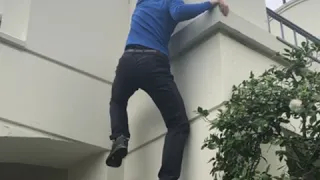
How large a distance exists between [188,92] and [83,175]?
1099mm

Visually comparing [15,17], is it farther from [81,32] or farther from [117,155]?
[117,155]

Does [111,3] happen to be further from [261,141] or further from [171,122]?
[261,141]

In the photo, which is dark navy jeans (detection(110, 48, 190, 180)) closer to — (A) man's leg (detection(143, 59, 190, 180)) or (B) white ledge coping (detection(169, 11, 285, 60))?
(A) man's leg (detection(143, 59, 190, 180))

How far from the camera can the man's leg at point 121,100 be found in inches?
131

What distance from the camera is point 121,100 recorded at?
3.51 meters

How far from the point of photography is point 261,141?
279 cm

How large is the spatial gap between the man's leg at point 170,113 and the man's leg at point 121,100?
0.11m

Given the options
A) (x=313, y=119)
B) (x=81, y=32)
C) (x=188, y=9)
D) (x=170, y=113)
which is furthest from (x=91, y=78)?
(x=313, y=119)

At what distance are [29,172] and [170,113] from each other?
173cm

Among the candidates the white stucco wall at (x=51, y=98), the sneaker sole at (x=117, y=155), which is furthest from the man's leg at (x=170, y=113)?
the white stucco wall at (x=51, y=98)

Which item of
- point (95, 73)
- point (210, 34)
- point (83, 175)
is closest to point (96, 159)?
point (83, 175)

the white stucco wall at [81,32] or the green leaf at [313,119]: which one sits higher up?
the white stucco wall at [81,32]

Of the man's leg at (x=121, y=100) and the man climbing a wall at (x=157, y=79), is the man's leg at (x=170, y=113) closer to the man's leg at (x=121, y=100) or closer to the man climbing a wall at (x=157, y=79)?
the man climbing a wall at (x=157, y=79)

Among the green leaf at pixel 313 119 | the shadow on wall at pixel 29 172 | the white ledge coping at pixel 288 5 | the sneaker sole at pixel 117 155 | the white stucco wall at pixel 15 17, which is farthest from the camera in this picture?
the white ledge coping at pixel 288 5
